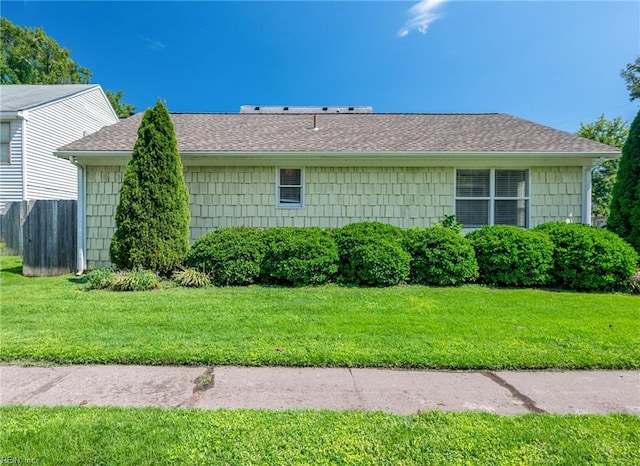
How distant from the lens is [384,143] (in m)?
8.83

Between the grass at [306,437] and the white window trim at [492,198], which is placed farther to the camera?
the white window trim at [492,198]

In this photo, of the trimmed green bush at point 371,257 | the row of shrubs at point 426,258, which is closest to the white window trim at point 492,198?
the row of shrubs at point 426,258

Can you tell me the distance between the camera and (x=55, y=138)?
14359 millimetres

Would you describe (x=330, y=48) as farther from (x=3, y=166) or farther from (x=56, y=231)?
(x=3, y=166)

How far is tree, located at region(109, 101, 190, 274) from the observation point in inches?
275

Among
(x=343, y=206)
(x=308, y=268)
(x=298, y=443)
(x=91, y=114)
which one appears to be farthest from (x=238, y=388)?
(x=91, y=114)

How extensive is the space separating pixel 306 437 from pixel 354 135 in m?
8.60

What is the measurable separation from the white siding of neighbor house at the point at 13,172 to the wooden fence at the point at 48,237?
5.95 metres

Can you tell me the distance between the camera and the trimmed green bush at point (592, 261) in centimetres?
646

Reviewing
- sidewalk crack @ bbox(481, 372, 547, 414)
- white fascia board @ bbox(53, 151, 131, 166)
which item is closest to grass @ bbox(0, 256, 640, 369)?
sidewalk crack @ bbox(481, 372, 547, 414)

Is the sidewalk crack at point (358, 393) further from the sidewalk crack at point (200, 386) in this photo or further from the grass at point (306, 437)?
the sidewalk crack at point (200, 386)

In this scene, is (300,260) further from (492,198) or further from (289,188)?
(492,198)

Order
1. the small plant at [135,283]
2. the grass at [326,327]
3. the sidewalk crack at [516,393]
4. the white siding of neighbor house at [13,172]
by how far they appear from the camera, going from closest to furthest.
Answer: the sidewalk crack at [516,393]
the grass at [326,327]
the small plant at [135,283]
the white siding of neighbor house at [13,172]

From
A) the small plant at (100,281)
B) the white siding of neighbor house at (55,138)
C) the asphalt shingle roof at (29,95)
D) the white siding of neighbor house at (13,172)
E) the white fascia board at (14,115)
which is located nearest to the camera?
the small plant at (100,281)
